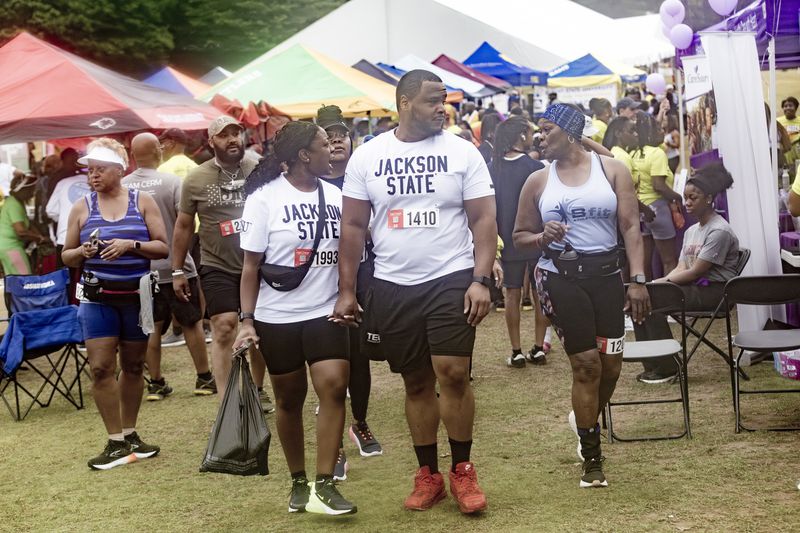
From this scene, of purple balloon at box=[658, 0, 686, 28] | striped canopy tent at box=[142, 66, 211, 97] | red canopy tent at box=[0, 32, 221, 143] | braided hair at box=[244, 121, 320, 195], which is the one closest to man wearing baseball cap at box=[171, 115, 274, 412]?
braided hair at box=[244, 121, 320, 195]

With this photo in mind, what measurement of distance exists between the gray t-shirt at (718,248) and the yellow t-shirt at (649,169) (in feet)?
9.60

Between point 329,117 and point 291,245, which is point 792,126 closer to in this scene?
point 329,117

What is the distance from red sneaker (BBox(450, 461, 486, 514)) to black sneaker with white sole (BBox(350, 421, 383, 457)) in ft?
4.67

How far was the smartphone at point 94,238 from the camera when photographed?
6.53 meters

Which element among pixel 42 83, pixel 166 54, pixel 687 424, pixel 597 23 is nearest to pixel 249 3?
pixel 166 54

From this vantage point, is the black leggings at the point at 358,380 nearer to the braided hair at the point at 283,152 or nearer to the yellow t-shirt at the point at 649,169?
the braided hair at the point at 283,152

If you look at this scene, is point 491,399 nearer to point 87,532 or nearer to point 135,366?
point 135,366

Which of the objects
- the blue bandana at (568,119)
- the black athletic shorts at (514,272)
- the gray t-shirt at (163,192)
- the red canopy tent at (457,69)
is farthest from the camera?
the red canopy tent at (457,69)

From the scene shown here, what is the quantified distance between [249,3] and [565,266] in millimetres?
38900

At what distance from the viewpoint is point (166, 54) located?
41.6 meters

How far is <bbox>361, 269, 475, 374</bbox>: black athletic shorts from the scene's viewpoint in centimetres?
505

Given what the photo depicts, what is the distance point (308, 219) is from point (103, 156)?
1.88 m

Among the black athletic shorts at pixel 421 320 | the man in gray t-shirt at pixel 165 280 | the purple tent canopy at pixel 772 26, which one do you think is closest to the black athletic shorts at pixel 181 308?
the man in gray t-shirt at pixel 165 280

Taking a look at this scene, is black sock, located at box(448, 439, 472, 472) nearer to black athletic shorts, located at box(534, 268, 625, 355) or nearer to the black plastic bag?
black athletic shorts, located at box(534, 268, 625, 355)
